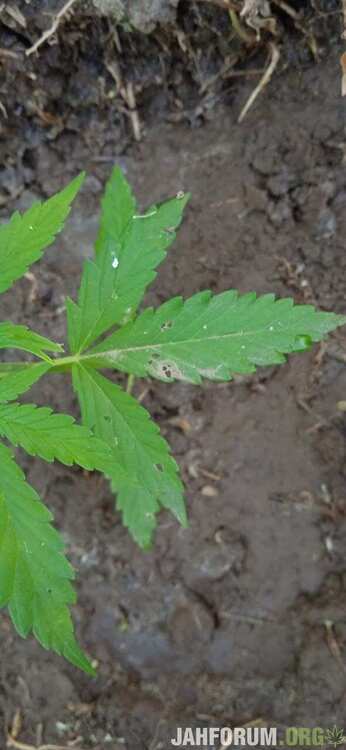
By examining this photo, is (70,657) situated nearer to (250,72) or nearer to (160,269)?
(160,269)

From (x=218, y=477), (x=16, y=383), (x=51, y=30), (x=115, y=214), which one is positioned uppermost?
(x=51, y=30)

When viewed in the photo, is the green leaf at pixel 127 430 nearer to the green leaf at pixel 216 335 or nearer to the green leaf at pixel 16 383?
the green leaf at pixel 216 335

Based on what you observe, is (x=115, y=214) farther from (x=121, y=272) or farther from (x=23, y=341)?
(x=23, y=341)

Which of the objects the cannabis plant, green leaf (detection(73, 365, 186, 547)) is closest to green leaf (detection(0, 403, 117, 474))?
the cannabis plant

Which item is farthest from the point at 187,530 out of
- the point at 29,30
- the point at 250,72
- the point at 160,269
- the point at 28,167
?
the point at 29,30

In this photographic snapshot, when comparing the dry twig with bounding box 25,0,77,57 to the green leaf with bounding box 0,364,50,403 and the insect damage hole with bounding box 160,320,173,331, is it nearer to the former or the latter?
the insect damage hole with bounding box 160,320,173,331

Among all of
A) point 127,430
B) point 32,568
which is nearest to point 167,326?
point 127,430

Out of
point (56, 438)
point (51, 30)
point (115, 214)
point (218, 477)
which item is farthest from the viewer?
point (218, 477)

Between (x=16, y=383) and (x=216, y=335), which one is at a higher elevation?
(x=16, y=383)
